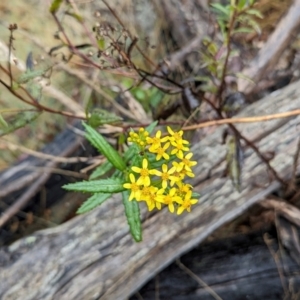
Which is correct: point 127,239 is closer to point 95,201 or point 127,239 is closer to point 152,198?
point 95,201

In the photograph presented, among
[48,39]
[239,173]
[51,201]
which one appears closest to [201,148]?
[239,173]

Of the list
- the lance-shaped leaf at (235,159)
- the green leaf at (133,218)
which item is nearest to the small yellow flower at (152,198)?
the green leaf at (133,218)

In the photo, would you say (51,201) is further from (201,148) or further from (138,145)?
(138,145)

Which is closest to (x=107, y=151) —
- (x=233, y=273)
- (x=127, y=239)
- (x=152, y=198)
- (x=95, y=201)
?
(x=95, y=201)

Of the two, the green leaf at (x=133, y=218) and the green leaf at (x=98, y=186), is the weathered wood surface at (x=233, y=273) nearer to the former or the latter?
the green leaf at (x=133, y=218)

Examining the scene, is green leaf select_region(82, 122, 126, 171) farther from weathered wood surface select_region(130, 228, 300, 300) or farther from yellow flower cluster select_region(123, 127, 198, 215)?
weathered wood surface select_region(130, 228, 300, 300)

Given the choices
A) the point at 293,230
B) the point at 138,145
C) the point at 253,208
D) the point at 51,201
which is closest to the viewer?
the point at 138,145
